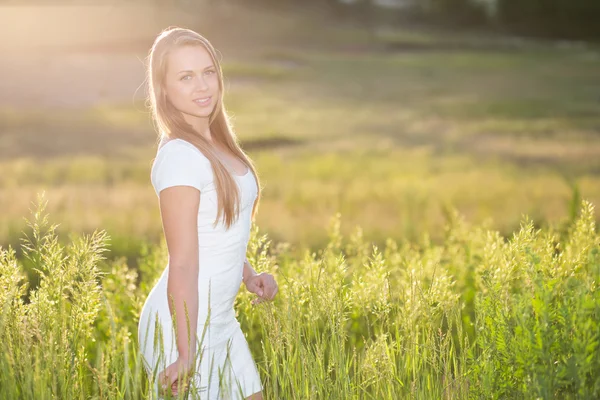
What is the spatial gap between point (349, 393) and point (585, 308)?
2.94 ft

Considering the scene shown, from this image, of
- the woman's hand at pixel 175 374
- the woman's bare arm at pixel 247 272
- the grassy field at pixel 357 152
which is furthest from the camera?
the grassy field at pixel 357 152

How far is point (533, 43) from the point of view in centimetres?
5984

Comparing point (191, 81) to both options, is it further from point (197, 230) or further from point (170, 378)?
point (170, 378)

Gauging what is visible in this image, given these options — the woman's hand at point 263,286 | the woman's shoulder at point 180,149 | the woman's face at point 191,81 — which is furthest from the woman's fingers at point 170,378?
the woman's face at point 191,81

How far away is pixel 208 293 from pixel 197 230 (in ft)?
0.69

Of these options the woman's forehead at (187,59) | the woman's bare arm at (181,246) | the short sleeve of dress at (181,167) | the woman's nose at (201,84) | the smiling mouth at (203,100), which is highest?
the woman's forehead at (187,59)

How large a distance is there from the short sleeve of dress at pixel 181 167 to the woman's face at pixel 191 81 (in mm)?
227

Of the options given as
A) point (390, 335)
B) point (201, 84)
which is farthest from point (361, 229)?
point (201, 84)

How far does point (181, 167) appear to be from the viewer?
2541 millimetres

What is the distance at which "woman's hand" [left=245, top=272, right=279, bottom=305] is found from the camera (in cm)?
281

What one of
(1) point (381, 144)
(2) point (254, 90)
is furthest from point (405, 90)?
(1) point (381, 144)

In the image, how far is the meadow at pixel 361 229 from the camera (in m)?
2.49

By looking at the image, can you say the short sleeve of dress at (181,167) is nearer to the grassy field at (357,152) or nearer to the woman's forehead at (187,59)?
the woman's forehead at (187,59)

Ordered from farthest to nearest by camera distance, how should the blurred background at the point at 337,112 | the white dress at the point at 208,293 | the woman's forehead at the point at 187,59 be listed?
the blurred background at the point at 337,112
the woman's forehead at the point at 187,59
the white dress at the point at 208,293
